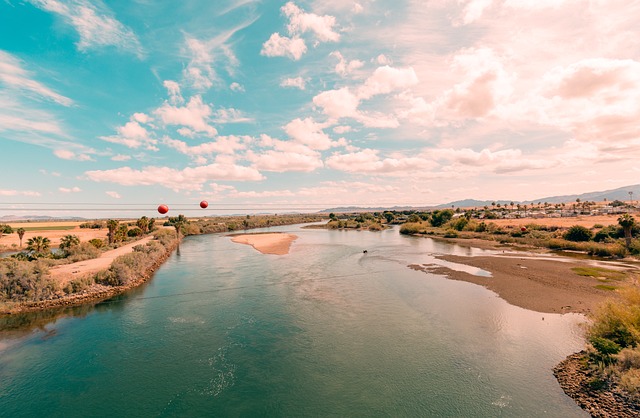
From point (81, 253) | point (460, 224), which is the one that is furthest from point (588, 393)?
point (460, 224)

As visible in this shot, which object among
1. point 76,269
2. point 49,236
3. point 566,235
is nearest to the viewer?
point 76,269

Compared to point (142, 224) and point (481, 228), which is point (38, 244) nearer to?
point (142, 224)

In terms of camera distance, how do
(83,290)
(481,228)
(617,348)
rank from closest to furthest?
1. (617,348)
2. (83,290)
3. (481,228)

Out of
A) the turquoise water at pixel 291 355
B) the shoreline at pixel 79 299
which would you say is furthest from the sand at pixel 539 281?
the shoreline at pixel 79 299

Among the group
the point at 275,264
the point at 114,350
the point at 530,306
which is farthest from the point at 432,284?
the point at 114,350

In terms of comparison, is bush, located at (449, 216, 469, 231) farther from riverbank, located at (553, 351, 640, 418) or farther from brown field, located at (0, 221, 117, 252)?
brown field, located at (0, 221, 117, 252)

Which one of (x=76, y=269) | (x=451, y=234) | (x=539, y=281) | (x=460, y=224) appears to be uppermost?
(x=460, y=224)

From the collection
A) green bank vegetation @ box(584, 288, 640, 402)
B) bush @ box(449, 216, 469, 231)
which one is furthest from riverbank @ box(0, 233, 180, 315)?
bush @ box(449, 216, 469, 231)
